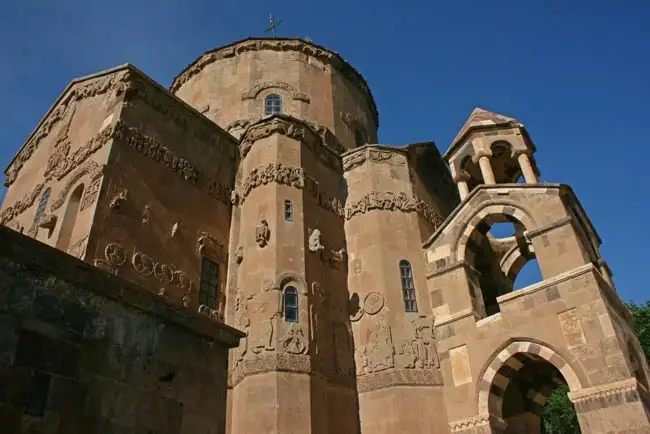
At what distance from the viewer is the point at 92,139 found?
16344 mm

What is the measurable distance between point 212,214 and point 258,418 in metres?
7.45

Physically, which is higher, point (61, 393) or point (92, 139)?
point (92, 139)

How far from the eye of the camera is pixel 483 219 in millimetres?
18266

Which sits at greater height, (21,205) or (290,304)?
(21,205)

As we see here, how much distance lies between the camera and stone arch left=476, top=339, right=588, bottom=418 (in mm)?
14672

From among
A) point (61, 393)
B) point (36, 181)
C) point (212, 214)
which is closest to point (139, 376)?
point (61, 393)

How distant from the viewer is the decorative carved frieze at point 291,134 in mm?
19156

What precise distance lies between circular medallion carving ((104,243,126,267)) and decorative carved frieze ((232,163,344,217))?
550 cm

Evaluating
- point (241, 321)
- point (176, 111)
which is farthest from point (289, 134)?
point (241, 321)

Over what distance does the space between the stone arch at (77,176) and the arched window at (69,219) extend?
1.10 feet

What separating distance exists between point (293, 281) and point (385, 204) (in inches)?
218

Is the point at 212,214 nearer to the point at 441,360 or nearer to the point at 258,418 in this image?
the point at 258,418

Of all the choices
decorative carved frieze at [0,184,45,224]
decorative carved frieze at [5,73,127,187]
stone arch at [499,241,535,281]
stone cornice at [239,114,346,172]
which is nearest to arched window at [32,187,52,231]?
decorative carved frieze at [0,184,45,224]

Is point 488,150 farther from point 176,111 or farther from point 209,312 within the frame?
point 209,312
